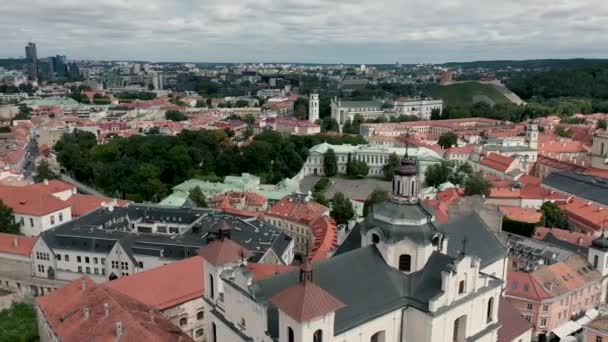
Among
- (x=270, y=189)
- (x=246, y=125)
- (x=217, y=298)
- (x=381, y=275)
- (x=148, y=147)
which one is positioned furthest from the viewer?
(x=246, y=125)

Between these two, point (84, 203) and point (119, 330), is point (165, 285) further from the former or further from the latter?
point (84, 203)

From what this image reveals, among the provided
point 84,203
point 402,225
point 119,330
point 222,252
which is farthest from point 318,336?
point 84,203

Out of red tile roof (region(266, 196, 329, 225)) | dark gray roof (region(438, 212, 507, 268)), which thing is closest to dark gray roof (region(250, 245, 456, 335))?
dark gray roof (region(438, 212, 507, 268))

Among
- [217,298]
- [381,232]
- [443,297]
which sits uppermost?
[381,232]

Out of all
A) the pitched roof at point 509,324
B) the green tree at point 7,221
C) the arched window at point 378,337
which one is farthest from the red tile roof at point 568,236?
the green tree at point 7,221

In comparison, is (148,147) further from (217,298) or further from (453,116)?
(453,116)

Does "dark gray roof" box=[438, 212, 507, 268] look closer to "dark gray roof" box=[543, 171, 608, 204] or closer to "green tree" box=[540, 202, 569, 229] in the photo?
"green tree" box=[540, 202, 569, 229]

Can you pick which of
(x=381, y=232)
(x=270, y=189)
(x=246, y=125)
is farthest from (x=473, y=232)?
(x=246, y=125)
